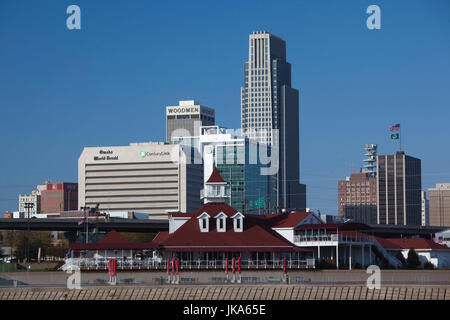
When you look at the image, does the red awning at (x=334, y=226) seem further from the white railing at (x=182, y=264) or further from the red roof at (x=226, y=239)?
the white railing at (x=182, y=264)

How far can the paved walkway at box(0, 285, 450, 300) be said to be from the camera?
3211 inches

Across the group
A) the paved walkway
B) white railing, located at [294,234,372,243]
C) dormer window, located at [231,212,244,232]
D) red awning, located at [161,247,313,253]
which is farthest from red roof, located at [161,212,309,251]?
the paved walkway

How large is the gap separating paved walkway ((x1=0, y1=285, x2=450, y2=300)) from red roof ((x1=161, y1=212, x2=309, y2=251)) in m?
25.2

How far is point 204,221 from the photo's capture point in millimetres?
118188

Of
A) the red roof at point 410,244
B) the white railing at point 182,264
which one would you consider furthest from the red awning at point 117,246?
the red roof at point 410,244

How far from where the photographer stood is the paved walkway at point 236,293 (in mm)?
81562

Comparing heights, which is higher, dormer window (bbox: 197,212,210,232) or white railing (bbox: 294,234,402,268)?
dormer window (bbox: 197,212,210,232)

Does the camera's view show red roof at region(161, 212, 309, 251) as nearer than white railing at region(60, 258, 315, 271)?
No

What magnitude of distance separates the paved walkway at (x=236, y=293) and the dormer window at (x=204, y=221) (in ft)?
99.4

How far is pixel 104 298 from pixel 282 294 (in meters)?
16.0

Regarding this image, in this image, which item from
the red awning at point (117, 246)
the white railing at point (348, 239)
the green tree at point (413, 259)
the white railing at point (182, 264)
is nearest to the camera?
the white railing at point (182, 264)

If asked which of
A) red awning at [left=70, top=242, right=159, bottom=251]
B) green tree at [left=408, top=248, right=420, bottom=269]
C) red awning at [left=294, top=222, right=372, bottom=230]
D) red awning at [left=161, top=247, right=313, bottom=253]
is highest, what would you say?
red awning at [left=294, top=222, right=372, bottom=230]

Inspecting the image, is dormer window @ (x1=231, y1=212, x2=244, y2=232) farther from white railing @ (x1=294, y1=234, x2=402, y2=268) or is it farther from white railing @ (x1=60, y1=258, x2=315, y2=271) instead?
white railing @ (x1=294, y1=234, x2=402, y2=268)
